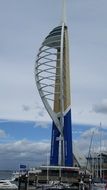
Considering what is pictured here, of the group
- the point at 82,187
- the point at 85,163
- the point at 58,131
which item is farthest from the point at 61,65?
the point at 82,187

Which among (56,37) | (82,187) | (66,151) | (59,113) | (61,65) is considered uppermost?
(56,37)

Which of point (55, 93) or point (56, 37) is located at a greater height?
point (56, 37)

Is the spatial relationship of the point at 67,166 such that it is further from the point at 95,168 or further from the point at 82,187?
the point at 82,187

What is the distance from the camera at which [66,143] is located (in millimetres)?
127375

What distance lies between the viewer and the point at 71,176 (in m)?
110

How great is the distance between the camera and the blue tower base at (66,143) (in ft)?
417

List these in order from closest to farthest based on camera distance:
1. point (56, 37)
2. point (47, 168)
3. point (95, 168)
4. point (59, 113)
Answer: point (47, 168) → point (59, 113) → point (56, 37) → point (95, 168)

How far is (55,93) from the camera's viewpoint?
428 ft

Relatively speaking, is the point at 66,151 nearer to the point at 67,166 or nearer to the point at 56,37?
the point at 67,166

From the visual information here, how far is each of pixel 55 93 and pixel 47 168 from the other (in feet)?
72.0

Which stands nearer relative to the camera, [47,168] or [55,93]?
[47,168]

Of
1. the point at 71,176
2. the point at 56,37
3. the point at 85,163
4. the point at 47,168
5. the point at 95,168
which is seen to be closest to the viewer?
the point at 71,176

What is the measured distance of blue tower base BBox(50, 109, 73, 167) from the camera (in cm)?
12706

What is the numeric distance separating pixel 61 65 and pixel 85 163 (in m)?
38.2
